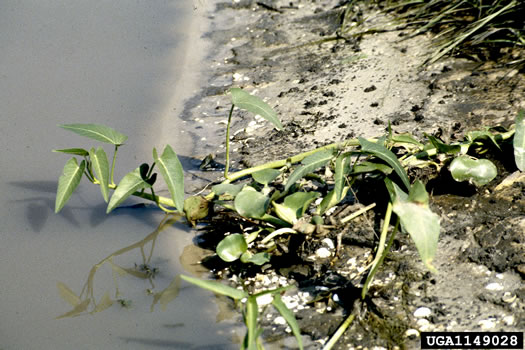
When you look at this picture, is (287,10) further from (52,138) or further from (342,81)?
(52,138)

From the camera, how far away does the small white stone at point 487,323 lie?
1414 millimetres

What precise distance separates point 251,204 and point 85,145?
2.95 ft

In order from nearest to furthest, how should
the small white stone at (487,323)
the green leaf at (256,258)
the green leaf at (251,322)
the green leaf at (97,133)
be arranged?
1. the green leaf at (251,322)
2. the small white stone at (487,323)
3. the green leaf at (256,258)
4. the green leaf at (97,133)

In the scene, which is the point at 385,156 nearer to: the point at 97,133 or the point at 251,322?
the point at 251,322

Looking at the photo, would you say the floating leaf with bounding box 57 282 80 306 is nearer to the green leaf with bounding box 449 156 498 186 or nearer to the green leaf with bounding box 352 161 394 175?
the green leaf with bounding box 352 161 394 175

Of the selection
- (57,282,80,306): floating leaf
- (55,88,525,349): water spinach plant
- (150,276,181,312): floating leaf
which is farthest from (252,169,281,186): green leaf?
(57,282,80,306): floating leaf

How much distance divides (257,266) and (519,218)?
0.73 metres

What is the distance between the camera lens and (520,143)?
1.75 m

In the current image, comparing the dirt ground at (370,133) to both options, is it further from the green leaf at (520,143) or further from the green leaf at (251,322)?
the green leaf at (251,322)

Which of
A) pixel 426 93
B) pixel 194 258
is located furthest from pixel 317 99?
pixel 194 258

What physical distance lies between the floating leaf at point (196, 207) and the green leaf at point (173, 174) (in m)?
0.22

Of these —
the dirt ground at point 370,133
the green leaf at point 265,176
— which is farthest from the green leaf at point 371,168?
the green leaf at point 265,176

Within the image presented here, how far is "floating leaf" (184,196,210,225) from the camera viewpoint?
1.88 metres

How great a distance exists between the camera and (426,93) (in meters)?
2.36
